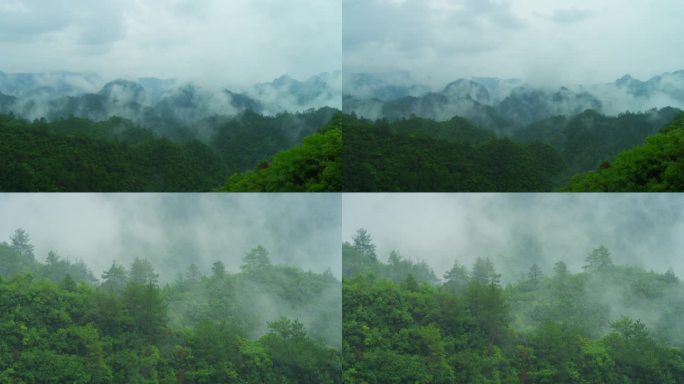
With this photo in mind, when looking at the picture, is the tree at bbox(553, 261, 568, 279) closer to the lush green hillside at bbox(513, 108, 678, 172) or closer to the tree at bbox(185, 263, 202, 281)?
the lush green hillside at bbox(513, 108, 678, 172)

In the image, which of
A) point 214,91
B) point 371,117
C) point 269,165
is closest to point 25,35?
point 214,91

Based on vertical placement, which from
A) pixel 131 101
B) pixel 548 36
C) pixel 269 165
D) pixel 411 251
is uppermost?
pixel 548 36

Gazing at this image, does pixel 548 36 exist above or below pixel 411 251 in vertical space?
above

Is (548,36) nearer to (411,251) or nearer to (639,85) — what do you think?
(639,85)

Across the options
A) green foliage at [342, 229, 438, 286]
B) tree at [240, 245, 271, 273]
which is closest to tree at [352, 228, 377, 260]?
green foliage at [342, 229, 438, 286]

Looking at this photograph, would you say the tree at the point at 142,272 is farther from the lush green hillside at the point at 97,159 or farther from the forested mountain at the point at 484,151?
the forested mountain at the point at 484,151

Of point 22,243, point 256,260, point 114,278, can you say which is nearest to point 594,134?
point 256,260
